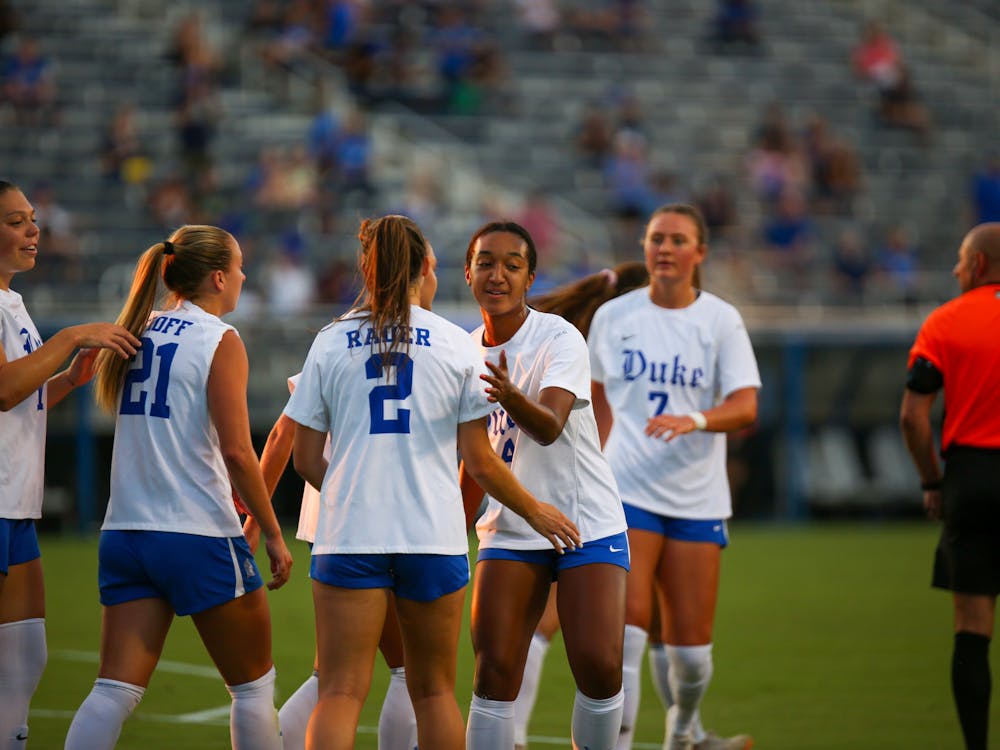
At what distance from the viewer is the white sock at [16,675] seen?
558 centimetres

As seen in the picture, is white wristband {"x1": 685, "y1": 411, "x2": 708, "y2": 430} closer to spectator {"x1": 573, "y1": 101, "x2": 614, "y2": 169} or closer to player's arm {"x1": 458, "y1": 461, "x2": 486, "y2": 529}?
player's arm {"x1": 458, "y1": 461, "x2": 486, "y2": 529}

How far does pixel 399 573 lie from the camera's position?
5.03 meters

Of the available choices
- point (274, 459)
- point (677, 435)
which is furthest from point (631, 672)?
point (274, 459)

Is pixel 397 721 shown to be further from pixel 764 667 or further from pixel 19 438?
pixel 764 667

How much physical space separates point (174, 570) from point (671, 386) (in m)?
2.79

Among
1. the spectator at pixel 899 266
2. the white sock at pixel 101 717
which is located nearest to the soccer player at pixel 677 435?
the white sock at pixel 101 717

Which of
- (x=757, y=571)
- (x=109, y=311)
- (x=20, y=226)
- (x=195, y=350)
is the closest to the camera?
(x=195, y=350)

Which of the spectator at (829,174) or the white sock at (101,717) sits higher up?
the spectator at (829,174)

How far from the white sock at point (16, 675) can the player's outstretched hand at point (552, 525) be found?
6.45 ft

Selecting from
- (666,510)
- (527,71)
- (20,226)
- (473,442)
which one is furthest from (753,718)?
(527,71)

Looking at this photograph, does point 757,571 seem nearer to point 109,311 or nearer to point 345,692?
point 109,311

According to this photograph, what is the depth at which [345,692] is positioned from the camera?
5.01 meters

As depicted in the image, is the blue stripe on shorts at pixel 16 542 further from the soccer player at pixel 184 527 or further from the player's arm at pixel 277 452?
the player's arm at pixel 277 452

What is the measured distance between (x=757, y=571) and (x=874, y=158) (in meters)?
12.2
